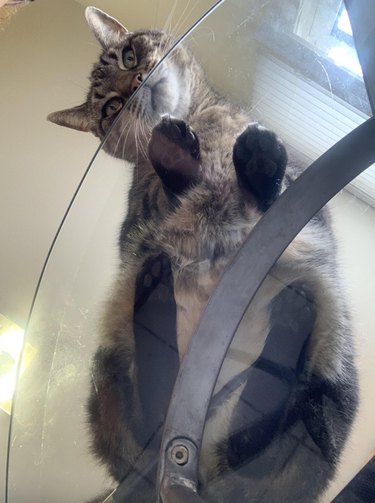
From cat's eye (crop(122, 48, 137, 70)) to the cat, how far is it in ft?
1.75

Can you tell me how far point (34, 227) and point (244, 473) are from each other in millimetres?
1253

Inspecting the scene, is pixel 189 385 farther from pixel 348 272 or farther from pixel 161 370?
pixel 348 272

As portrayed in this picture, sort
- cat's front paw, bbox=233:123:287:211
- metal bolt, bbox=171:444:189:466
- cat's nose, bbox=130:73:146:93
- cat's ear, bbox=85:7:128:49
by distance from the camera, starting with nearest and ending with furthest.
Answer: metal bolt, bbox=171:444:189:466, cat's front paw, bbox=233:123:287:211, cat's nose, bbox=130:73:146:93, cat's ear, bbox=85:7:128:49

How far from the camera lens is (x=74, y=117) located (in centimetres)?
145

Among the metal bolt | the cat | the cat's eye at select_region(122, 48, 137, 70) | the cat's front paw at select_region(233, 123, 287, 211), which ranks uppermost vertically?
the cat's eye at select_region(122, 48, 137, 70)

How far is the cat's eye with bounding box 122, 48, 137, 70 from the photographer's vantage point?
1373mm

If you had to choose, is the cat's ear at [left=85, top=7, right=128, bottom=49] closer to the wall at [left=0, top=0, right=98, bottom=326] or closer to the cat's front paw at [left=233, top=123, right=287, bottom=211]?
the wall at [left=0, top=0, right=98, bottom=326]

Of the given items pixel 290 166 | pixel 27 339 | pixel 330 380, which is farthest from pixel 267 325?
pixel 27 339

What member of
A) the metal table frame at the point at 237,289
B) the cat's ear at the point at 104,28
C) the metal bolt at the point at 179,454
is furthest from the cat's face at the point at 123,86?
the metal bolt at the point at 179,454

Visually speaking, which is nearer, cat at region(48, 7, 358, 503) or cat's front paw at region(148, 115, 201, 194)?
cat at region(48, 7, 358, 503)

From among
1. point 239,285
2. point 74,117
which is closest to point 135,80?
point 74,117

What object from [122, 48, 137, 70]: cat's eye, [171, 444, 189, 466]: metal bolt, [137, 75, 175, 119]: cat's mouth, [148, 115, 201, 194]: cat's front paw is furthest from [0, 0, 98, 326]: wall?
[171, 444, 189, 466]: metal bolt

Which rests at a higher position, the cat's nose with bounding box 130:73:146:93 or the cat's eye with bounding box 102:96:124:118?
the cat's nose with bounding box 130:73:146:93

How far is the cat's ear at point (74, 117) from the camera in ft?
4.72
